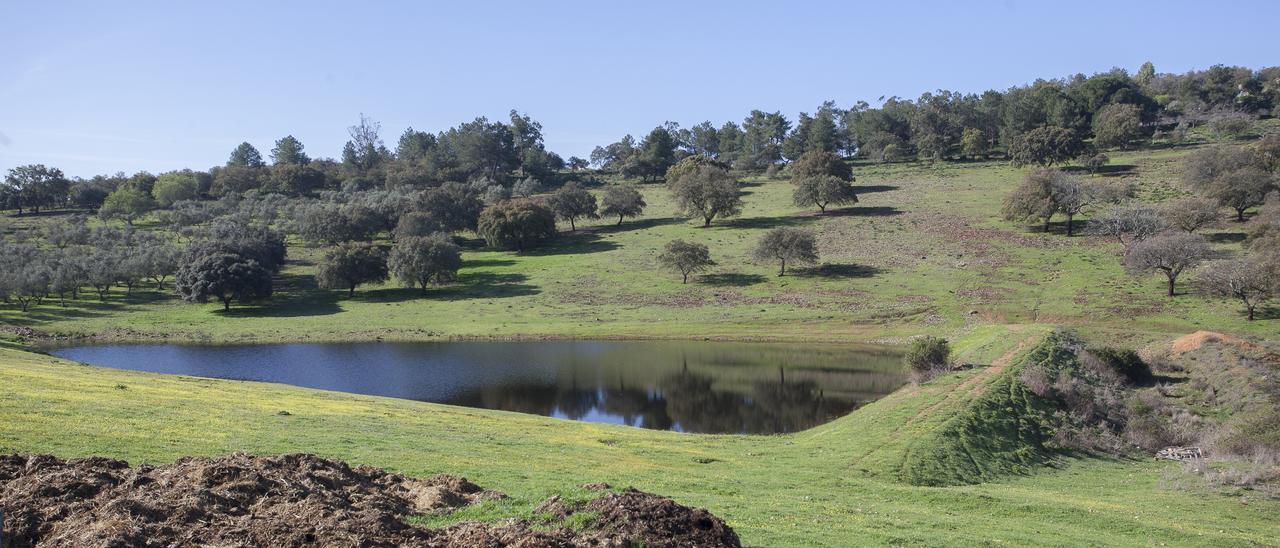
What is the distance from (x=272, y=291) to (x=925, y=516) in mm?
90376

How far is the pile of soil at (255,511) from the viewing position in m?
12.2

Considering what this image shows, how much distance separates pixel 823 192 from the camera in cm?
11688

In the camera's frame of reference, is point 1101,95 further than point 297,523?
Yes

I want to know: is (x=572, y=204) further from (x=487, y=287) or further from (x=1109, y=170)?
(x=1109, y=170)

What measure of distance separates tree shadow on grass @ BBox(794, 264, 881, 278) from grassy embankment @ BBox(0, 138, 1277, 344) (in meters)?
0.39

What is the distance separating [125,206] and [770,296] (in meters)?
127

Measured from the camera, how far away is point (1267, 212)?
79062mm

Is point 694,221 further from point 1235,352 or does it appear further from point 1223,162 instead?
point 1235,352

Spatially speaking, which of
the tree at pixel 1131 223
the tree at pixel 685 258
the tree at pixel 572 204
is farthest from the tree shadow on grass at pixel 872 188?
the tree at pixel 685 258

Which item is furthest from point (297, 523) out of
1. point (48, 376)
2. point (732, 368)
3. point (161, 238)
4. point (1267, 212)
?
point (161, 238)

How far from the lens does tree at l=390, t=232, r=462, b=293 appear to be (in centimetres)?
9406

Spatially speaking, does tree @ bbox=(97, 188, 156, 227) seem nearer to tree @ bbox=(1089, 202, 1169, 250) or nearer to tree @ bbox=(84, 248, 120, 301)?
tree @ bbox=(84, 248, 120, 301)

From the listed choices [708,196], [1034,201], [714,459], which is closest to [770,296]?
[708,196]

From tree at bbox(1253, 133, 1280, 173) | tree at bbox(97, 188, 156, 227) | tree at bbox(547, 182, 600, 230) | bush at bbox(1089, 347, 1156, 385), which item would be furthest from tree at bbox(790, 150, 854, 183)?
tree at bbox(97, 188, 156, 227)
